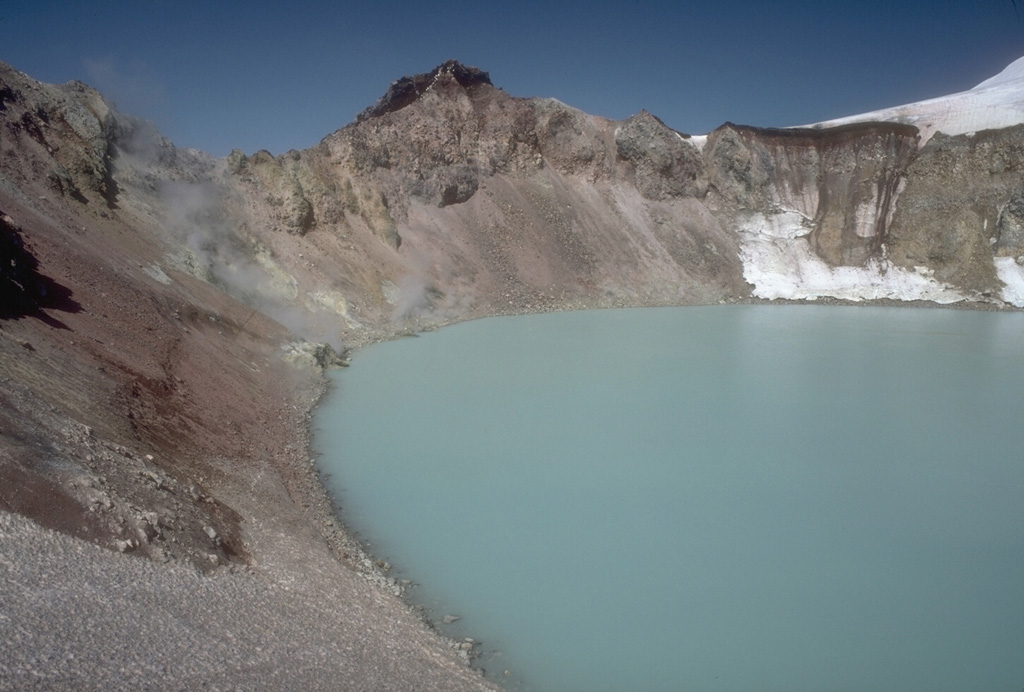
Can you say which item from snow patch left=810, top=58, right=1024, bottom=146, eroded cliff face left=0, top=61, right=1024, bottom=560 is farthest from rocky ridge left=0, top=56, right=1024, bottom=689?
snow patch left=810, top=58, right=1024, bottom=146

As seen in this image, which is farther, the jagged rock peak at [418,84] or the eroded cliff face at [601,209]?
the jagged rock peak at [418,84]

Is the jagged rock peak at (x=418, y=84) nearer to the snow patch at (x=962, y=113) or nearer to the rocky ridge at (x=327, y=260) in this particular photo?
the rocky ridge at (x=327, y=260)

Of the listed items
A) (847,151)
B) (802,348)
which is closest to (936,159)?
(847,151)

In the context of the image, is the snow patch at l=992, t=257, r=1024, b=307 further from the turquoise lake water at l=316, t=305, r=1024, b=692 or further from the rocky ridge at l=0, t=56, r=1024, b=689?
the turquoise lake water at l=316, t=305, r=1024, b=692

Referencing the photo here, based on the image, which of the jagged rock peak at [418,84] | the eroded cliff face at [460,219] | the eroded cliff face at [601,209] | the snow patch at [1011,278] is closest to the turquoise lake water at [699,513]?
the eroded cliff face at [460,219]

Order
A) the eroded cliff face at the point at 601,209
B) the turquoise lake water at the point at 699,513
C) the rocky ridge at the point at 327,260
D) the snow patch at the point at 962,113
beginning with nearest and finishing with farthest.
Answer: the turquoise lake water at the point at 699,513 → the rocky ridge at the point at 327,260 → the eroded cliff face at the point at 601,209 → the snow patch at the point at 962,113
